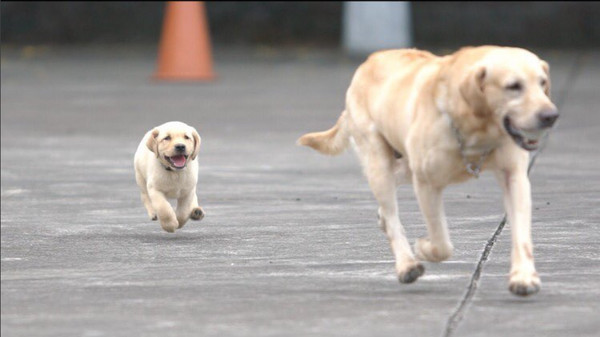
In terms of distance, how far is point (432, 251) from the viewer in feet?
20.3

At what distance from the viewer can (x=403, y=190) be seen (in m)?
9.48

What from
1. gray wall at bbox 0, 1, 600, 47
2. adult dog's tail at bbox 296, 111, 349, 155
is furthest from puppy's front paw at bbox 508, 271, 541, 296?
gray wall at bbox 0, 1, 600, 47

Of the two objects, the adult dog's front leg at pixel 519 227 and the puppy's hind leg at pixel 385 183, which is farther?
the puppy's hind leg at pixel 385 183

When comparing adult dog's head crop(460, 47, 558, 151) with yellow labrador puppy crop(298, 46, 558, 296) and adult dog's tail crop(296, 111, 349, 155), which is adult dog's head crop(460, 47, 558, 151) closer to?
yellow labrador puppy crop(298, 46, 558, 296)

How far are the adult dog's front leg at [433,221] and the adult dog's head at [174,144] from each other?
174 centimetres

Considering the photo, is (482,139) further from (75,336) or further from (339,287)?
(75,336)

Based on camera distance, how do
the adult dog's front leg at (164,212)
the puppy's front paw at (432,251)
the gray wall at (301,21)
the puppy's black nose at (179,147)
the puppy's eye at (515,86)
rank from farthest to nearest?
the gray wall at (301,21), the adult dog's front leg at (164,212), the puppy's black nose at (179,147), the puppy's front paw at (432,251), the puppy's eye at (515,86)

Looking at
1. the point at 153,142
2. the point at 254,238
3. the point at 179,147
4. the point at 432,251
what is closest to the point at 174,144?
the point at 179,147

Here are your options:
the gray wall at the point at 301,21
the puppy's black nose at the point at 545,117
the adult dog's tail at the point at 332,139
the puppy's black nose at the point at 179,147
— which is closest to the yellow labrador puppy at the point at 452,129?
the puppy's black nose at the point at 545,117

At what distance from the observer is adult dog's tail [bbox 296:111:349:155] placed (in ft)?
23.2

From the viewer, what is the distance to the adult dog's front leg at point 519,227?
5727 mm

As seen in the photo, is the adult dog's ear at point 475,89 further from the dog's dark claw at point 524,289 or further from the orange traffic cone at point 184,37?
the orange traffic cone at point 184,37

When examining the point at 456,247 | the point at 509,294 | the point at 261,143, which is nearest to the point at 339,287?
the point at 509,294

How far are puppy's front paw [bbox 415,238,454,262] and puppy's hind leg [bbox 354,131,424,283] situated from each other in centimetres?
7
